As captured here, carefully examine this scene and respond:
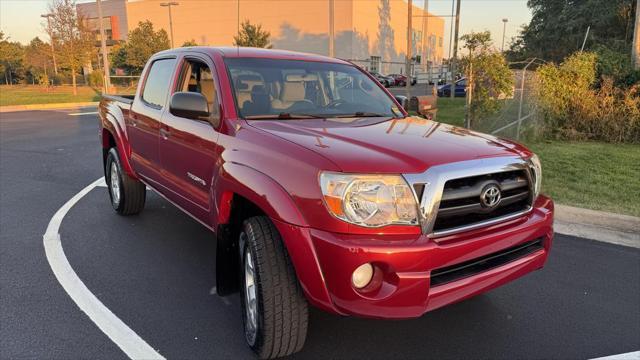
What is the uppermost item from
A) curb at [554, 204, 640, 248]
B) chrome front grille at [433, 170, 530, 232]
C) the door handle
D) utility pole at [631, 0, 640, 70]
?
utility pole at [631, 0, 640, 70]

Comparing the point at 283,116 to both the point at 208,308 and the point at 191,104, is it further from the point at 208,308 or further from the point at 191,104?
the point at 208,308

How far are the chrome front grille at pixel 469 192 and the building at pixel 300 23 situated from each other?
5352 centimetres

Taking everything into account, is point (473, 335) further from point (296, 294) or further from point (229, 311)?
point (229, 311)

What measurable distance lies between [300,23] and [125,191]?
58592 millimetres

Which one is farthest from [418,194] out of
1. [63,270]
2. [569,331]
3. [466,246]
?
[63,270]

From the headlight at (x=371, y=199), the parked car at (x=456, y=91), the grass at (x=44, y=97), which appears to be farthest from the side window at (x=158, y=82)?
the parked car at (x=456, y=91)

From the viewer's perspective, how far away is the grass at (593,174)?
6.13m

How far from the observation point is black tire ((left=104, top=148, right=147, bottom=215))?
555 cm

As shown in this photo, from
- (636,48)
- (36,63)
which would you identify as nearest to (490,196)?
(636,48)

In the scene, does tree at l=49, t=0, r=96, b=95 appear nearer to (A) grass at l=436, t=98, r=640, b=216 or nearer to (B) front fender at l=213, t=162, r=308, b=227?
(A) grass at l=436, t=98, r=640, b=216

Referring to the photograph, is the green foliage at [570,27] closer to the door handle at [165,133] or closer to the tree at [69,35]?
the door handle at [165,133]

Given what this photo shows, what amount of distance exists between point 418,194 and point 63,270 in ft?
11.0

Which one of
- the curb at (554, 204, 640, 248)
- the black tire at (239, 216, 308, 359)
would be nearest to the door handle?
the black tire at (239, 216, 308, 359)

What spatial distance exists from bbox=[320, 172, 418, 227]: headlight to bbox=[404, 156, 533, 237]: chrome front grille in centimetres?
6
